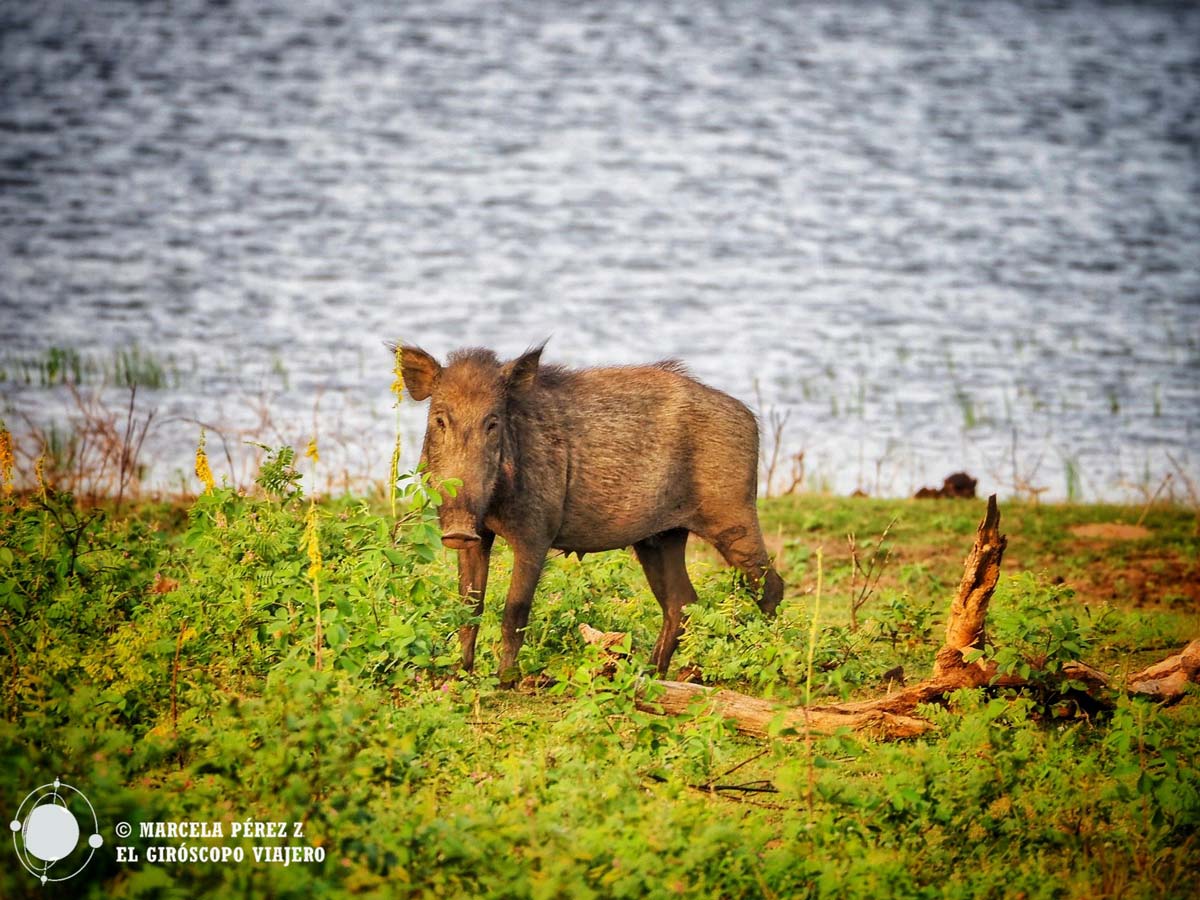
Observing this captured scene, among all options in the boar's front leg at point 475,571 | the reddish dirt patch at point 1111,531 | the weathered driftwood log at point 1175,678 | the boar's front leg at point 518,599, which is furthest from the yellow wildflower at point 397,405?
the reddish dirt patch at point 1111,531

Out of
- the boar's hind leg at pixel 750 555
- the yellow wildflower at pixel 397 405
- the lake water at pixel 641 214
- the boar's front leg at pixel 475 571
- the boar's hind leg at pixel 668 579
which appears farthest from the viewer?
the lake water at pixel 641 214

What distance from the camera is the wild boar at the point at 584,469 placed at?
7945 mm

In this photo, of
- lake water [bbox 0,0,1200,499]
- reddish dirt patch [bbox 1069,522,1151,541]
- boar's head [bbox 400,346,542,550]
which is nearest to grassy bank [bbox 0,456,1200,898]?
boar's head [bbox 400,346,542,550]

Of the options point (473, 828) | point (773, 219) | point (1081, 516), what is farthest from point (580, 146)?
point (473, 828)

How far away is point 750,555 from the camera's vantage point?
9055 millimetres

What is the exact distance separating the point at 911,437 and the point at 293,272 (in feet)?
36.0

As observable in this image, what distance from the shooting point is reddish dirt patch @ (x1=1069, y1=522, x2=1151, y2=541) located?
1241 centimetres

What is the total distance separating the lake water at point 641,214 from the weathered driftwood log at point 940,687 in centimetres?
620

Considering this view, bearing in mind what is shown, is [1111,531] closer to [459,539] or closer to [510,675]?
[510,675]

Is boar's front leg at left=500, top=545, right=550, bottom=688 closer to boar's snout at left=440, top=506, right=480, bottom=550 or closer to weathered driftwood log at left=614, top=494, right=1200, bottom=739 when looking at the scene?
boar's snout at left=440, top=506, right=480, bottom=550

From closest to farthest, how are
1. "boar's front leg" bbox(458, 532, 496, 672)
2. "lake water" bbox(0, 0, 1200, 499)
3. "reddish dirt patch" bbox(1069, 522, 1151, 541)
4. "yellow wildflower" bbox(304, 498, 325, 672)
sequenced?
"yellow wildflower" bbox(304, 498, 325, 672)
"boar's front leg" bbox(458, 532, 496, 672)
"reddish dirt patch" bbox(1069, 522, 1151, 541)
"lake water" bbox(0, 0, 1200, 499)

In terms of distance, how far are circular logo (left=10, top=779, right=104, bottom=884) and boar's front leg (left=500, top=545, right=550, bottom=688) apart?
10.9 ft

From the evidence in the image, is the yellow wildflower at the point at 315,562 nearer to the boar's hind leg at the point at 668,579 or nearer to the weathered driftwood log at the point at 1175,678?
the boar's hind leg at the point at 668,579

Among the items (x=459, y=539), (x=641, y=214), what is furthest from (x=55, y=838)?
(x=641, y=214)
